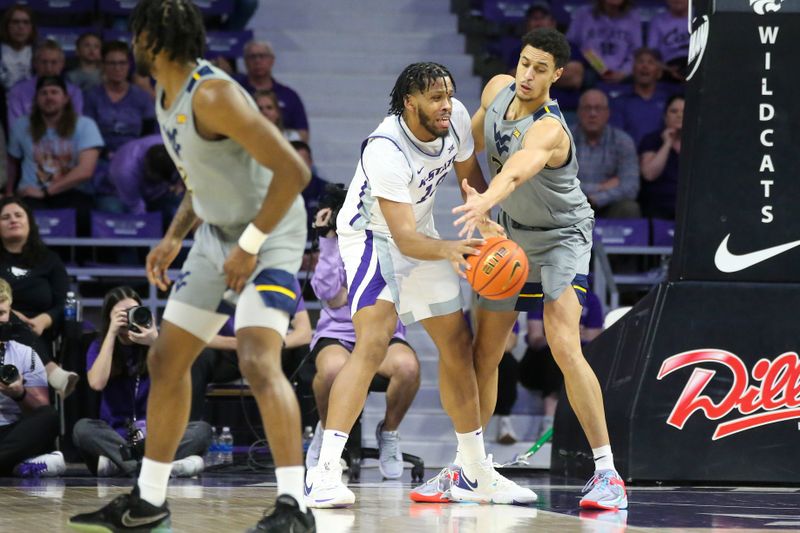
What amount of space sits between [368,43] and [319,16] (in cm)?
74

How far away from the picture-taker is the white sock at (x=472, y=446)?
569 centimetres

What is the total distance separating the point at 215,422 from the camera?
881 centimetres

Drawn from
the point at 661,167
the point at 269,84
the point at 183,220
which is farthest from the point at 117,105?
the point at 183,220

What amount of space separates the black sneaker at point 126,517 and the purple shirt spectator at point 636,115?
796 centimetres

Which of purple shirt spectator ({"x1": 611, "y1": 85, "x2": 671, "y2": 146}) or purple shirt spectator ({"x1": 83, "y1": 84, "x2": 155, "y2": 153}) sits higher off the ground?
purple shirt spectator ({"x1": 611, "y1": 85, "x2": 671, "y2": 146})

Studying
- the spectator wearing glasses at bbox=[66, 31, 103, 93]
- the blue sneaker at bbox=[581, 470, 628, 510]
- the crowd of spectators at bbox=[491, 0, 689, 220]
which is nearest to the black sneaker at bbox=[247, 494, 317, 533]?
the blue sneaker at bbox=[581, 470, 628, 510]

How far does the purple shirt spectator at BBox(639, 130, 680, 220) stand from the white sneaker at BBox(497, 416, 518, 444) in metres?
2.78

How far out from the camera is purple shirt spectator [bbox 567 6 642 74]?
1221cm

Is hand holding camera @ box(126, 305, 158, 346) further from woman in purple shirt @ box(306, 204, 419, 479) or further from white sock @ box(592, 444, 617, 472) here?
white sock @ box(592, 444, 617, 472)

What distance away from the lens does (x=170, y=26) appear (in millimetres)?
4098

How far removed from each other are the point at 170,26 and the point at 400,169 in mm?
1548

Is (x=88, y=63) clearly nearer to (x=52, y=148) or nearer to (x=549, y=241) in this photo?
(x=52, y=148)

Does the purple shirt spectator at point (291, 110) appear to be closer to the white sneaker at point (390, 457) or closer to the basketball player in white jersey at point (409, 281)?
the white sneaker at point (390, 457)

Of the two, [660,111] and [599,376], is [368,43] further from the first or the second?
[599,376]
